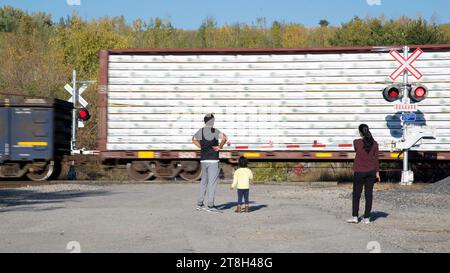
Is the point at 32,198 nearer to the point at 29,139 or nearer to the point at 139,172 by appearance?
the point at 139,172

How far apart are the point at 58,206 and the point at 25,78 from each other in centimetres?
4127

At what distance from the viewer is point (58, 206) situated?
15914mm

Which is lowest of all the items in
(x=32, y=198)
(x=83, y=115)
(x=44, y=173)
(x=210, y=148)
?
(x=44, y=173)

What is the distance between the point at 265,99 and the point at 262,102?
142mm

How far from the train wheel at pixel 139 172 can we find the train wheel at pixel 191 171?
3.72ft

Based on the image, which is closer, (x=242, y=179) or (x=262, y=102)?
(x=242, y=179)

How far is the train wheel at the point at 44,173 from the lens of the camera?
2717 cm

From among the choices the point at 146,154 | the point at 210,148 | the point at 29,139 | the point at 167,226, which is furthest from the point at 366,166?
the point at 29,139

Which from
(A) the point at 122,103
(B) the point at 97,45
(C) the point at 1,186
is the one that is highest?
(B) the point at 97,45

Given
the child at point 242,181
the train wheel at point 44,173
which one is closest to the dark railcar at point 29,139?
the train wheel at point 44,173

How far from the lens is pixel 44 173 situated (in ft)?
89.9

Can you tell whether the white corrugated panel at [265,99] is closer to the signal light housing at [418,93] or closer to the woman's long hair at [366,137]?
the signal light housing at [418,93]
